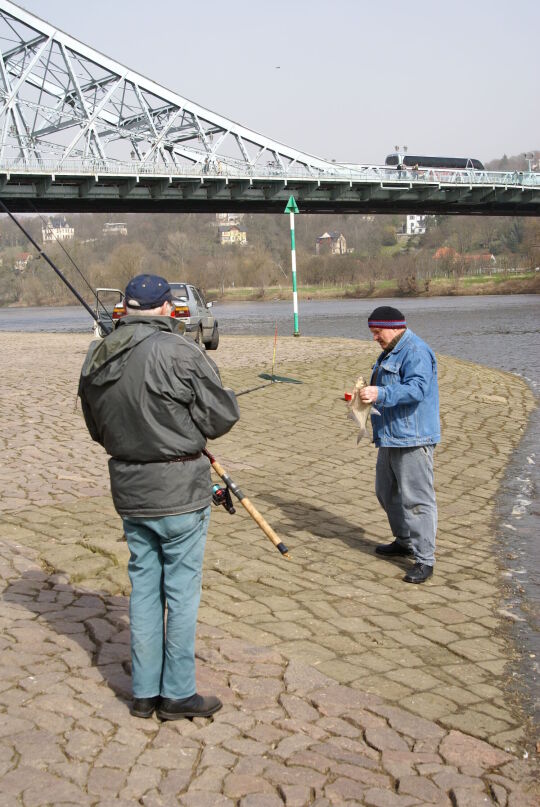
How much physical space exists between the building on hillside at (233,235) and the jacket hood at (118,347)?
103 metres

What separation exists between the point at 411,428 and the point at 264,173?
44569mm

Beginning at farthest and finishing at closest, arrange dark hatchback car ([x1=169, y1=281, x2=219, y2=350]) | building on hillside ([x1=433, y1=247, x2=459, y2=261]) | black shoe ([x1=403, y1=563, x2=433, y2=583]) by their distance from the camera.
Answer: building on hillside ([x1=433, y1=247, x2=459, y2=261]) → dark hatchback car ([x1=169, y1=281, x2=219, y2=350]) → black shoe ([x1=403, y1=563, x2=433, y2=583])

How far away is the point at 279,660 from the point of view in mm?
4473

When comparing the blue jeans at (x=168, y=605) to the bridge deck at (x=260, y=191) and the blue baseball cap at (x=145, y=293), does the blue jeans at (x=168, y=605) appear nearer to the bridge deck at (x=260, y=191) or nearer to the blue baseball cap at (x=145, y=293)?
the blue baseball cap at (x=145, y=293)

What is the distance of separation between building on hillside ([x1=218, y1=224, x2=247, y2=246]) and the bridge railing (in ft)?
168

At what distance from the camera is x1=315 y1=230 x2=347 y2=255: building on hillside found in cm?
10956

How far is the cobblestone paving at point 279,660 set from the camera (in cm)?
342

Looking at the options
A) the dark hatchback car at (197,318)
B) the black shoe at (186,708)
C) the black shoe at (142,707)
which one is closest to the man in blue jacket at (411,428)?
the black shoe at (186,708)

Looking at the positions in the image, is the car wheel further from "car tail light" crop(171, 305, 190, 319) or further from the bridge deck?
the bridge deck

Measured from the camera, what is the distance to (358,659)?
4.58 meters

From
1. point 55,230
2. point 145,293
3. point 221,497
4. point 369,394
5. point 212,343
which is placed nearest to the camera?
point 145,293

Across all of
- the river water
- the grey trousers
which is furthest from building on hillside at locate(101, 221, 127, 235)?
the grey trousers

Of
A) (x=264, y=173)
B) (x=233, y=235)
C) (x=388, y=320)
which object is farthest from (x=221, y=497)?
(x=233, y=235)

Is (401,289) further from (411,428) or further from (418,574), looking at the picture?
(418,574)
